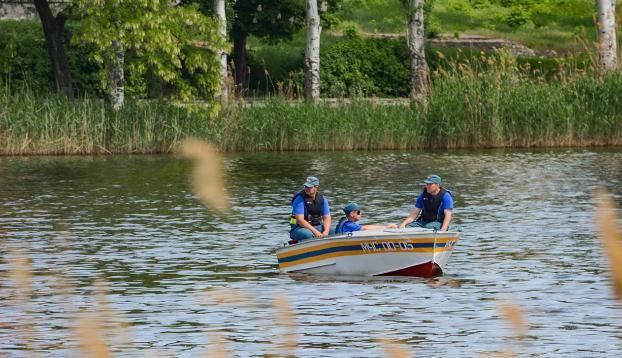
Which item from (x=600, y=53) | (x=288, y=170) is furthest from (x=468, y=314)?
(x=600, y=53)

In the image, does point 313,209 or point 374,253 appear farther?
point 313,209

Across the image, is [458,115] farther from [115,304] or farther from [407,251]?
[115,304]

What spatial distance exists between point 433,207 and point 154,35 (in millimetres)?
22885

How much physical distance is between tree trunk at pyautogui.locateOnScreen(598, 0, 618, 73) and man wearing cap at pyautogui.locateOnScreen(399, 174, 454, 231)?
96.5ft

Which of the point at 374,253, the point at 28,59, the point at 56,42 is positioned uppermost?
the point at 56,42

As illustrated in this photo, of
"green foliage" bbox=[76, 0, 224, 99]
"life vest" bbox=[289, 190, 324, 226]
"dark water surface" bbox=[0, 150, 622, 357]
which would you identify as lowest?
"dark water surface" bbox=[0, 150, 622, 357]

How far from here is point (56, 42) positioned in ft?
176

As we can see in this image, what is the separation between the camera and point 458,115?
49.4 meters

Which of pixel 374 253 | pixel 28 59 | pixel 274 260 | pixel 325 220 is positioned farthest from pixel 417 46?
pixel 374 253

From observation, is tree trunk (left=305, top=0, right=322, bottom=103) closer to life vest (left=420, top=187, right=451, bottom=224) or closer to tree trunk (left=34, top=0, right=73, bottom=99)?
tree trunk (left=34, top=0, right=73, bottom=99)

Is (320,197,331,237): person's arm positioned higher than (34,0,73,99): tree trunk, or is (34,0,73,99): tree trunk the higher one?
(34,0,73,99): tree trunk

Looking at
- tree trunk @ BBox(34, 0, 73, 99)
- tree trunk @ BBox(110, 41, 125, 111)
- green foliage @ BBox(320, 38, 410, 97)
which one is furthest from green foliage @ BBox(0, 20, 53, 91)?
green foliage @ BBox(320, 38, 410, 97)

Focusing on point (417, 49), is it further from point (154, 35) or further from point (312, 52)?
point (154, 35)

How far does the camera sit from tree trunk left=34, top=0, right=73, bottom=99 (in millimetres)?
53094
